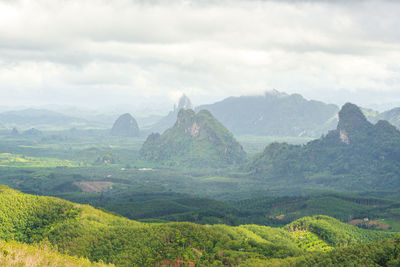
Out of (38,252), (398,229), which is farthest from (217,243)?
(398,229)

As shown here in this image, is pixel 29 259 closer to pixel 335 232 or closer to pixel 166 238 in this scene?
pixel 166 238

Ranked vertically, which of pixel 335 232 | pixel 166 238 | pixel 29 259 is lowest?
pixel 335 232

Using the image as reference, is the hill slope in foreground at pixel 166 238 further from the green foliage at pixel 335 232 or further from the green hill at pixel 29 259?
the green hill at pixel 29 259

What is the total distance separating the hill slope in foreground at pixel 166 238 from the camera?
118 metres

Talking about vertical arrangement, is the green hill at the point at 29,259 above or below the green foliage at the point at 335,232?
above

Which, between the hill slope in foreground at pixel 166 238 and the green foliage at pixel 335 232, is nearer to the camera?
the hill slope in foreground at pixel 166 238

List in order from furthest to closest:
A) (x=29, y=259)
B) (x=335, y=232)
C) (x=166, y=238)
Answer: (x=335, y=232) < (x=166, y=238) < (x=29, y=259)

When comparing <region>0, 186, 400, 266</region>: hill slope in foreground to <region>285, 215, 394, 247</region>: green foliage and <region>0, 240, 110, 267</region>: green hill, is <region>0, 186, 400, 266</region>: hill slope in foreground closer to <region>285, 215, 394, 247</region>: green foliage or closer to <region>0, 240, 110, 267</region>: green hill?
<region>285, 215, 394, 247</region>: green foliage

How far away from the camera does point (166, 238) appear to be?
130 meters

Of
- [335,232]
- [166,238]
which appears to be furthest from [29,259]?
[335,232]

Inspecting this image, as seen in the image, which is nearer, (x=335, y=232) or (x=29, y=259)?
(x=29, y=259)

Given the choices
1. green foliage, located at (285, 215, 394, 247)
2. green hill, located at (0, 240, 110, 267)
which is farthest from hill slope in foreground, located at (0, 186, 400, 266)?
green hill, located at (0, 240, 110, 267)

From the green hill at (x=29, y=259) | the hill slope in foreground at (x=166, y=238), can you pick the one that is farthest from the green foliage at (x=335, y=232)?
the green hill at (x=29, y=259)

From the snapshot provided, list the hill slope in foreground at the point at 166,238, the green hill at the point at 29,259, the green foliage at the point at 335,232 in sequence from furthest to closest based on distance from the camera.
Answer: the green foliage at the point at 335,232 → the hill slope in foreground at the point at 166,238 → the green hill at the point at 29,259
